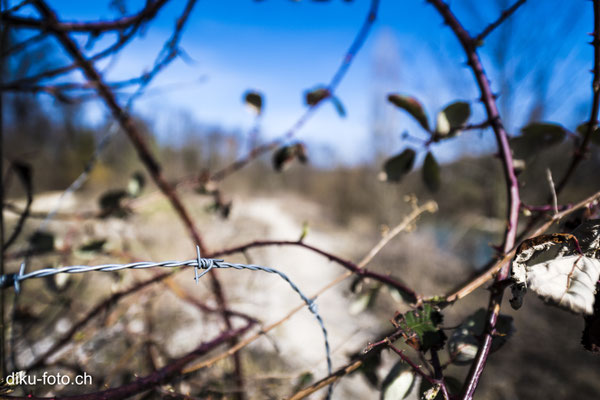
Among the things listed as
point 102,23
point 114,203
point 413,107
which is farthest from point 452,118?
point 114,203

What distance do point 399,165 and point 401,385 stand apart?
0.24 metres

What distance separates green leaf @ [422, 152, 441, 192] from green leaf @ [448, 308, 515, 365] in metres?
0.18

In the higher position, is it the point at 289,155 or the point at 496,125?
the point at 289,155

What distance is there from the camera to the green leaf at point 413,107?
34cm

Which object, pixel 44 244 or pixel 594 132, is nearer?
pixel 594 132

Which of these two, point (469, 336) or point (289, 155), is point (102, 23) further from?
point (469, 336)

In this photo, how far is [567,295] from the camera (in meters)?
0.15

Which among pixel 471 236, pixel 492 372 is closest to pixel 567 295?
pixel 492 372

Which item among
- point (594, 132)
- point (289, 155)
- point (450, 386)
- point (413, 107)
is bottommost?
point (450, 386)

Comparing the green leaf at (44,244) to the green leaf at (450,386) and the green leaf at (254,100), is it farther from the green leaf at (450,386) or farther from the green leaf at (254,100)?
the green leaf at (450,386)

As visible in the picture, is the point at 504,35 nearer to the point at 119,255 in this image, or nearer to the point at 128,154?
the point at 119,255

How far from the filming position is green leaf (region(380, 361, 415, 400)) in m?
0.26

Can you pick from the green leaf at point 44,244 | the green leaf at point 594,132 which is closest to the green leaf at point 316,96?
the green leaf at point 594,132

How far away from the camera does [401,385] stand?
256 millimetres
